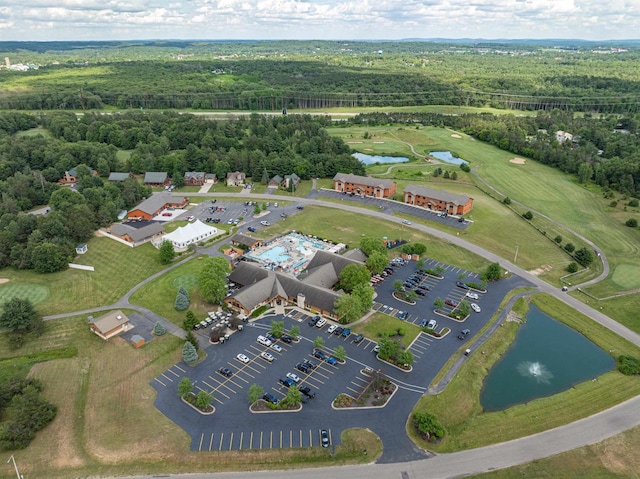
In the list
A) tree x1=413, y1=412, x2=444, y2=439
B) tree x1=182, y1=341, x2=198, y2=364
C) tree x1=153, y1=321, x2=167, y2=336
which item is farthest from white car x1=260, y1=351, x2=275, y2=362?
tree x1=413, y1=412, x2=444, y2=439

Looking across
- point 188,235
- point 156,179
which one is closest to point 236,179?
point 156,179

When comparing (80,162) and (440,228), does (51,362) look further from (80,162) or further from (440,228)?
(80,162)

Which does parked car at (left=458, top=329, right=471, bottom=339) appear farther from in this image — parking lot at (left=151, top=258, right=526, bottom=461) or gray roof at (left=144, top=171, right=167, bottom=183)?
gray roof at (left=144, top=171, right=167, bottom=183)

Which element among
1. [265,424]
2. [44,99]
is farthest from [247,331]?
[44,99]

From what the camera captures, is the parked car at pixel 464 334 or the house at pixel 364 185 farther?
the house at pixel 364 185

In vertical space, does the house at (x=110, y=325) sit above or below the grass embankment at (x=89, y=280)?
above

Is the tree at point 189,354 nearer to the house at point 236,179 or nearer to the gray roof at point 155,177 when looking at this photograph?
the house at point 236,179

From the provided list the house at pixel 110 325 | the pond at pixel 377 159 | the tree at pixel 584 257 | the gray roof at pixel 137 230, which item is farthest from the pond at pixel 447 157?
the house at pixel 110 325
